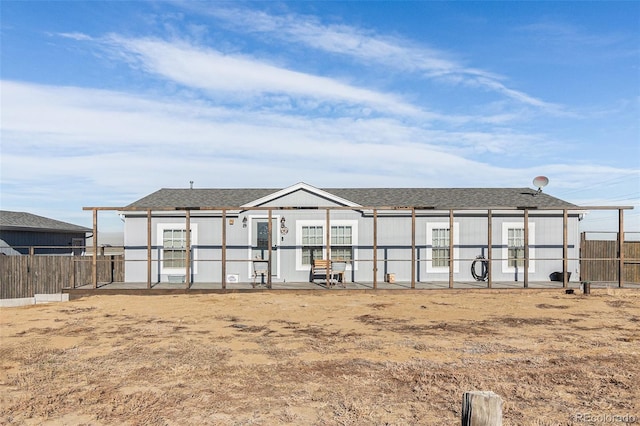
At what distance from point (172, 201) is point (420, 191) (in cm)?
A: 1209

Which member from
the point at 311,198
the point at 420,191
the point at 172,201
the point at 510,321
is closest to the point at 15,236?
the point at 172,201

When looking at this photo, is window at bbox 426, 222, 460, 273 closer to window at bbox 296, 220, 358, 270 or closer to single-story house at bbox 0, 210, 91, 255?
window at bbox 296, 220, 358, 270

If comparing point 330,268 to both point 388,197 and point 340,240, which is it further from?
point 388,197

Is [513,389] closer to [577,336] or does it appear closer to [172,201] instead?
[577,336]

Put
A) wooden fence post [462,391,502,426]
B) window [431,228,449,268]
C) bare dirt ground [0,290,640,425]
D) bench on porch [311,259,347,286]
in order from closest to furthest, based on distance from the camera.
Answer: wooden fence post [462,391,502,426] < bare dirt ground [0,290,640,425] < bench on porch [311,259,347,286] < window [431,228,449,268]

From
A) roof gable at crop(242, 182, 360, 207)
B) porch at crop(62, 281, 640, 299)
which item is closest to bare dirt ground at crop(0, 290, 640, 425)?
porch at crop(62, 281, 640, 299)

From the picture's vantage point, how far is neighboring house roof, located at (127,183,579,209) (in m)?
19.3

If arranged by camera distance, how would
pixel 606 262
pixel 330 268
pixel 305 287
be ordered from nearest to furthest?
pixel 305 287 < pixel 330 268 < pixel 606 262

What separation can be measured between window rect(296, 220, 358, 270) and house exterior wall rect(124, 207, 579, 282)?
2.3 inches

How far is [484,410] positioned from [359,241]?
1500 centimetres

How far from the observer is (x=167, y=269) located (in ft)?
59.1

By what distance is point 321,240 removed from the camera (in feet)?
58.7

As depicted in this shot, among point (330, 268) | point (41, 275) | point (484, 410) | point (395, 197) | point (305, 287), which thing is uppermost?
point (395, 197)

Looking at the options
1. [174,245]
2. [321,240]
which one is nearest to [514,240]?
[321,240]
